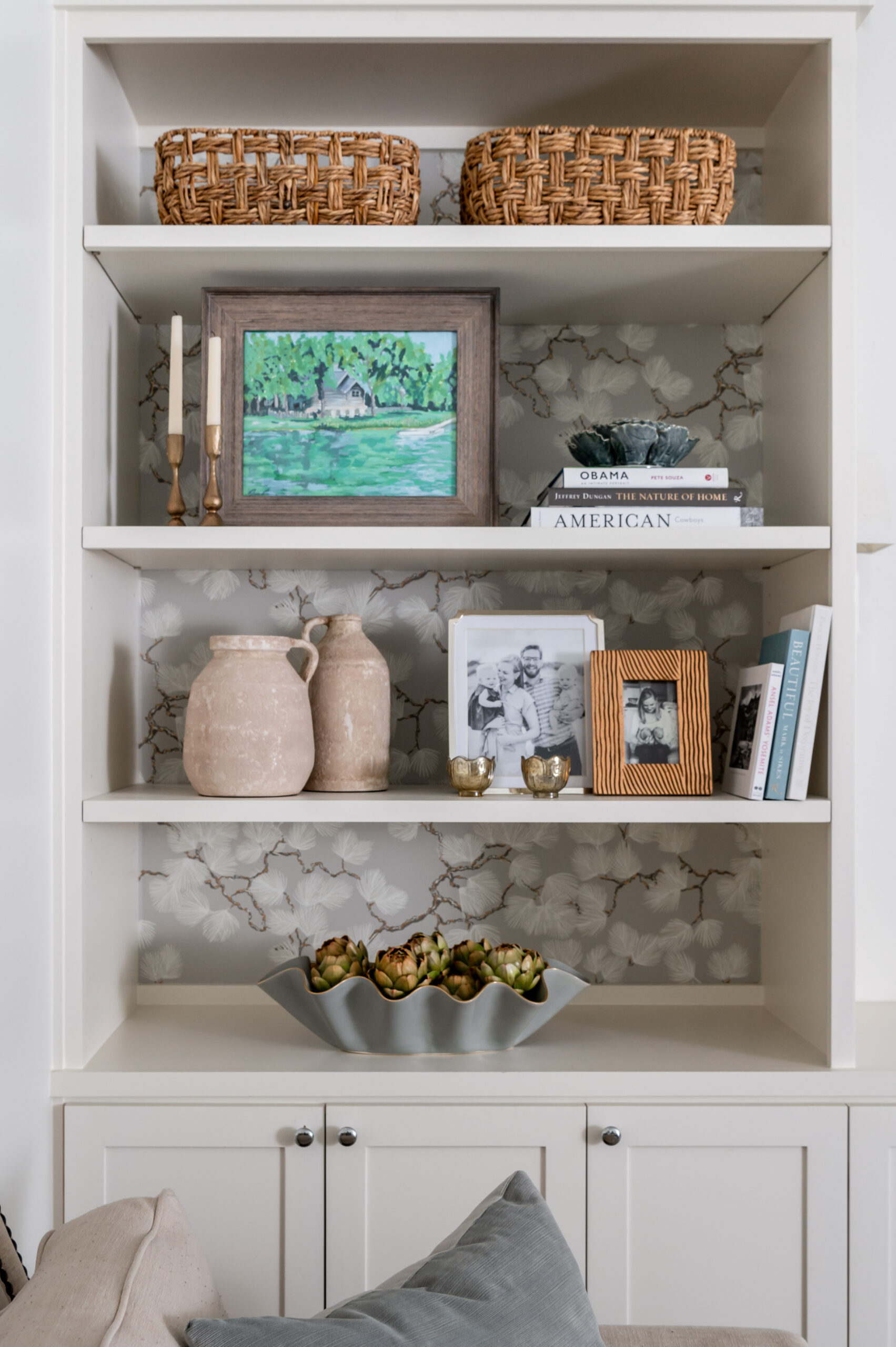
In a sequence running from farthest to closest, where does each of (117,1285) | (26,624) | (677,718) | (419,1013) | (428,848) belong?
1. (428,848)
2. (677,718)
3. (419,1013)
4. (26,624)
5. (117,1285)

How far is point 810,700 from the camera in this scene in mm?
1442

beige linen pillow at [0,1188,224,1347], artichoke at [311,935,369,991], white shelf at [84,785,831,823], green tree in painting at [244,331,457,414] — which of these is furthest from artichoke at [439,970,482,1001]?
green tree in painting at [244,331,457,414]

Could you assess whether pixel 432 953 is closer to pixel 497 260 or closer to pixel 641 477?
pixel 641 477

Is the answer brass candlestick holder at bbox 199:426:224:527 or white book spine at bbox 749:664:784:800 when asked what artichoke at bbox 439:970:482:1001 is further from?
brass candlestick holder at bbox 199:426:224:527

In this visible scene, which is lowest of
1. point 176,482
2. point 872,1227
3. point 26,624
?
point 872,1227

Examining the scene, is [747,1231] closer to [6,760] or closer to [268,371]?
[6,760]

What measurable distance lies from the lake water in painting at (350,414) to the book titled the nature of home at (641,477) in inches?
7.5

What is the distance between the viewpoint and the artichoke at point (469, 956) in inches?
59.6

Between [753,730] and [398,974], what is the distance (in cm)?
63

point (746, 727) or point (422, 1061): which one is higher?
point (746, 727)

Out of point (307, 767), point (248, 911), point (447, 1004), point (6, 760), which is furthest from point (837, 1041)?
point (6, 760)

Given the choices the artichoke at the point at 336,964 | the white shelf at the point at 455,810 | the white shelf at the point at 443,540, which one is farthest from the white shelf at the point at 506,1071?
the white shelf at the point at 443,540

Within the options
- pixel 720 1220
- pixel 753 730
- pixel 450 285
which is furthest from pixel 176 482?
pixel 720 1220

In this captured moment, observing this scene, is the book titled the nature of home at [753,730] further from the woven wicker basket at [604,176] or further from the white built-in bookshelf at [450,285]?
the woven wicker basket at [604,176]
